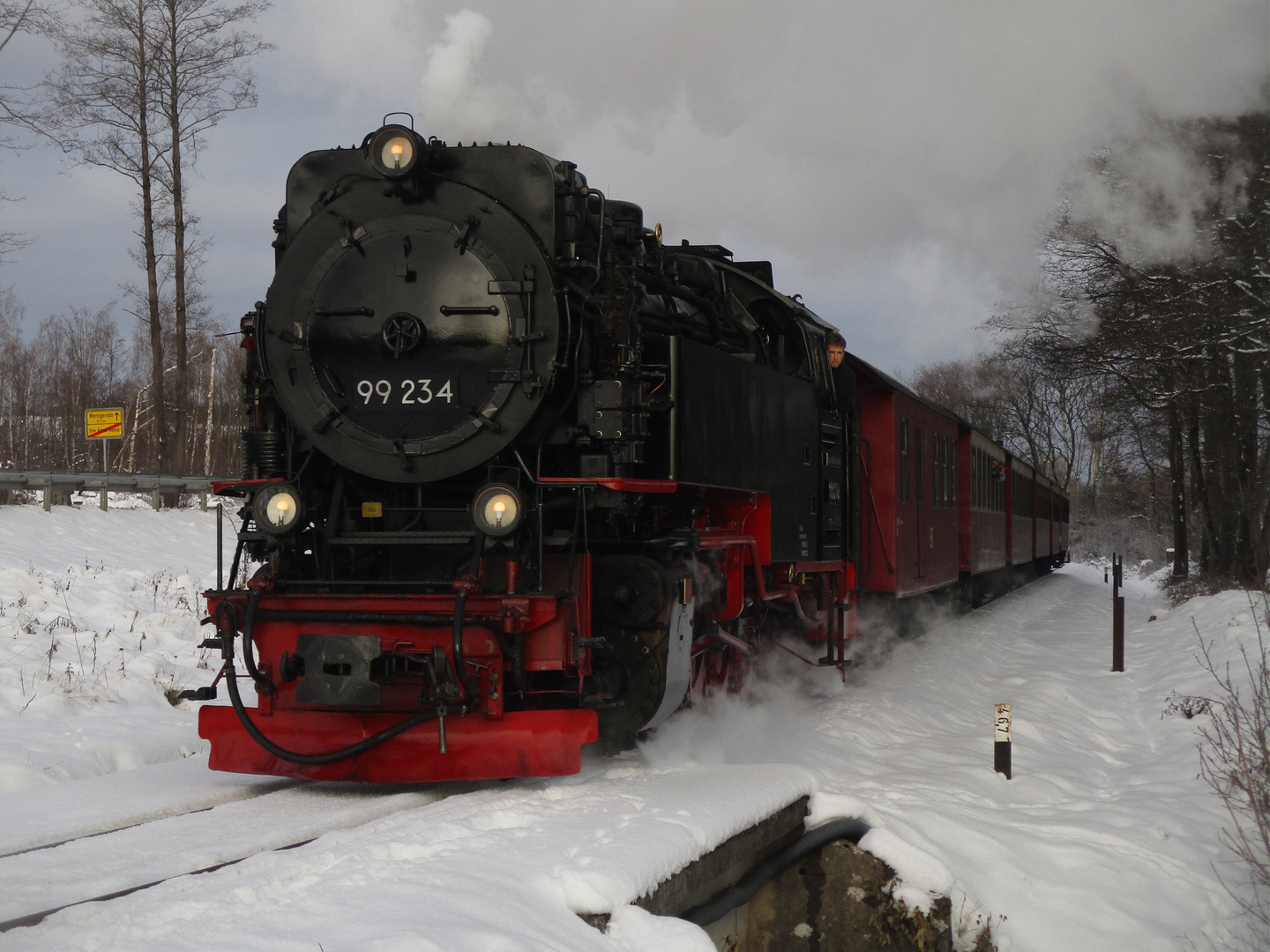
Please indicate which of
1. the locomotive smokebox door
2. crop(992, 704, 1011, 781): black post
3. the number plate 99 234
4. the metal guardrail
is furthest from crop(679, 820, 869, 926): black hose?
the metal guardrail

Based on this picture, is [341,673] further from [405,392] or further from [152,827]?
[405,392]

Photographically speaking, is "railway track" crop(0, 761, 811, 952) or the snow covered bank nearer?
"railway track" crop(0, 761, 811, 952)

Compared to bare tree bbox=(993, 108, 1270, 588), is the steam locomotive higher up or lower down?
lower down

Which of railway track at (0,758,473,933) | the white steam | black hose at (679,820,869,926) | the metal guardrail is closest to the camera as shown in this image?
railway track at (0,758,473,933)

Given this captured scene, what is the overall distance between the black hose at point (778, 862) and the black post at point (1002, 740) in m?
1.89

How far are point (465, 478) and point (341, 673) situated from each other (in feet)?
3.73

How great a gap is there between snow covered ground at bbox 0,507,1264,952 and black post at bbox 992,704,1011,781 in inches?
2.9

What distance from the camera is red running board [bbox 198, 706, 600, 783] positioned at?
15.8 feet

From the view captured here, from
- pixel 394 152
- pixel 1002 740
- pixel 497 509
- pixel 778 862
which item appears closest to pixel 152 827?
pixel 497 509

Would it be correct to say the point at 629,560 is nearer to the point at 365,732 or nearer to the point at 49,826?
the point at 365,732

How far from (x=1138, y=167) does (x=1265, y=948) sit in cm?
1128

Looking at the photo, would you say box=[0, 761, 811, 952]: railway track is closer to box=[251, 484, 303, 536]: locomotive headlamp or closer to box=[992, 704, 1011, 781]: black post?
box=[251, 484, 303, 536]: locomotive headlamp

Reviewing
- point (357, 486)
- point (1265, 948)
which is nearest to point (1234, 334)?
point (1265, 948)

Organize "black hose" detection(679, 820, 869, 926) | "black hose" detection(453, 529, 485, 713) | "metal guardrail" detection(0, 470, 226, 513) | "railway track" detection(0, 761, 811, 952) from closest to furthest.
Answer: "railway track" detection(0, 761, 811, 952)
"black hose" detection(679, 820, 869, 926)
"black hose" detection(453, 529, 485, 713)
"metal guardrail" detection(0, 470, 226, 513)
